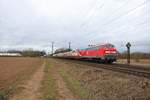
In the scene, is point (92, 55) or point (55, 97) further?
point (92, 55)

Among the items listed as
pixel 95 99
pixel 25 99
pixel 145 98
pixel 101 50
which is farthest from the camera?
pixel 101 50

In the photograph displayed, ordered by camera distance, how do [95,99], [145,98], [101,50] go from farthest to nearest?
[101,50], [95,99], [145,98]

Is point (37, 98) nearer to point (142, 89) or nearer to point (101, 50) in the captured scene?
point (142, 89)

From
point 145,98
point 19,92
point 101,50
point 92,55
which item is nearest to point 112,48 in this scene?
point 101,50

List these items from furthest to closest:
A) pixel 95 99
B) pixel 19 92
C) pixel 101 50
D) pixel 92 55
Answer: pixel 92 55 < pixel 101 50 < pixel 19 92 < pixel 95 99

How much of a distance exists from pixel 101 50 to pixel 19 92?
90.0 ft

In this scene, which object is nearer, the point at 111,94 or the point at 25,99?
the point at 111,94

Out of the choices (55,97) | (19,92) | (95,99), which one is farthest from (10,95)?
(95,99)

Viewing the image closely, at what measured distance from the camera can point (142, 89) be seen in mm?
11773

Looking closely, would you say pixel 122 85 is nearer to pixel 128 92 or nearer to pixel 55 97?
pixel 128 92

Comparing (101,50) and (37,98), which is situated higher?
(101,50)

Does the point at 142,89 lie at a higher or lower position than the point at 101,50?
lower

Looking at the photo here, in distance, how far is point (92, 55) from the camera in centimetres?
4731

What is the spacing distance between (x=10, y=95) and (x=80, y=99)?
4.11 metres
